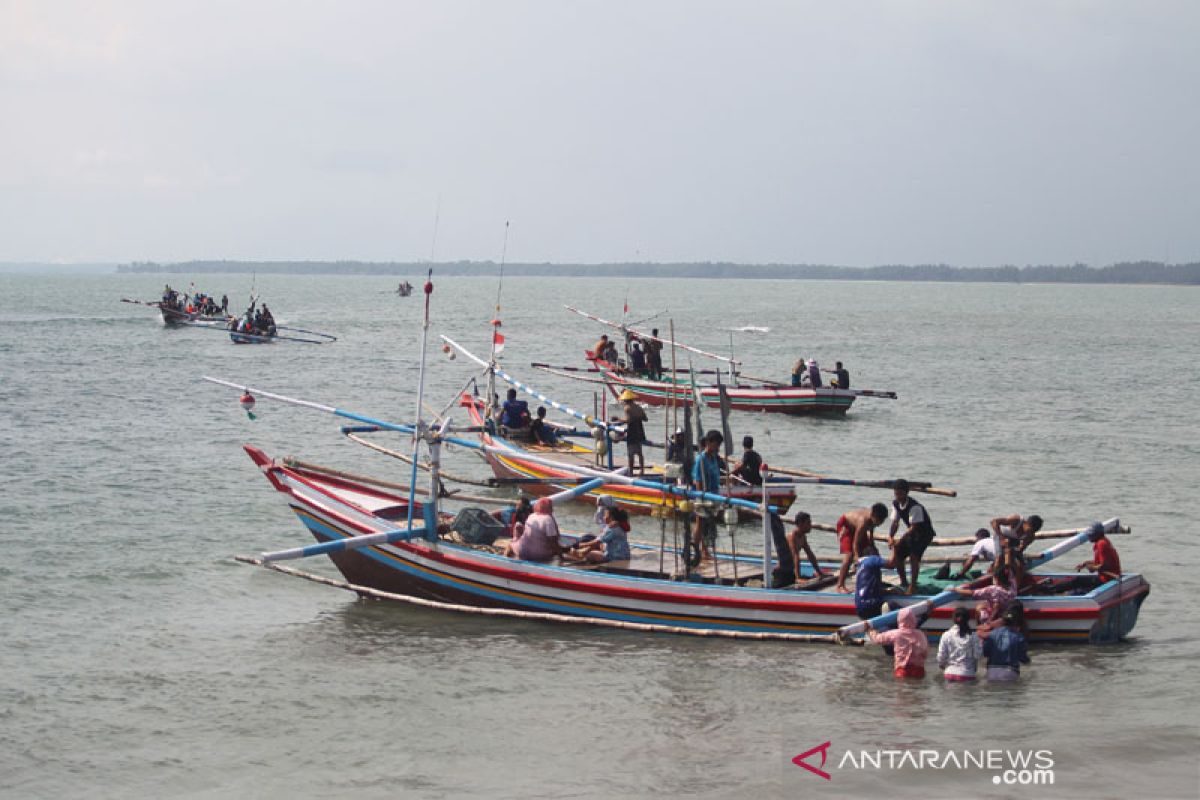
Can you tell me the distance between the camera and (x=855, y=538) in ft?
51.8

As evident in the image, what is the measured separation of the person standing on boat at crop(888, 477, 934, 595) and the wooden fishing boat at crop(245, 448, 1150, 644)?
1.49 feet

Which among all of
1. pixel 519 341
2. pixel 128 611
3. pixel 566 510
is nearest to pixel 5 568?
pixel 128 611

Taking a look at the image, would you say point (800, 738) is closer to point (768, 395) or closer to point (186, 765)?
point (186, 765)

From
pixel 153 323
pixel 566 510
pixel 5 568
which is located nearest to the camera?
pixel 5 568

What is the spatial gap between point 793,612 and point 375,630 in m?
5.32

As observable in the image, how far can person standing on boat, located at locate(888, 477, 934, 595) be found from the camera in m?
15.5

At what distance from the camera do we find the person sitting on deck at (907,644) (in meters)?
14.5

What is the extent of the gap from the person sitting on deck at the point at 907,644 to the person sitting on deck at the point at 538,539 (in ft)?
14.2

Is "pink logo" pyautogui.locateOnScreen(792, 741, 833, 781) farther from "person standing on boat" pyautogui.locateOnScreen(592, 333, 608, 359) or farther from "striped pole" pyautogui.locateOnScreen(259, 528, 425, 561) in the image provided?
"person standing on boat" pyautogui.locateOnScreen(592, 333, 608, 359)

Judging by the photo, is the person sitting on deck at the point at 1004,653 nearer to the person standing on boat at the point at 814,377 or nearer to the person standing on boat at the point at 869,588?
the person standing on boat at the point at 869,588

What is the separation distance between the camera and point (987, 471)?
29.3 metres

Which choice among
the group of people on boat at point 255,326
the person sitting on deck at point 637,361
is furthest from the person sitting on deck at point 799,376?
the group of people on boat at point 255,326

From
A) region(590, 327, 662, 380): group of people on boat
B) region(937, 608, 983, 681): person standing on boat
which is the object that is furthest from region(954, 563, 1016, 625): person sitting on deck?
region(590, 327, 662, 380): group of people on boat

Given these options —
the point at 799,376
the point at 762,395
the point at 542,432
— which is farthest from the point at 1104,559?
the point at 799,376
